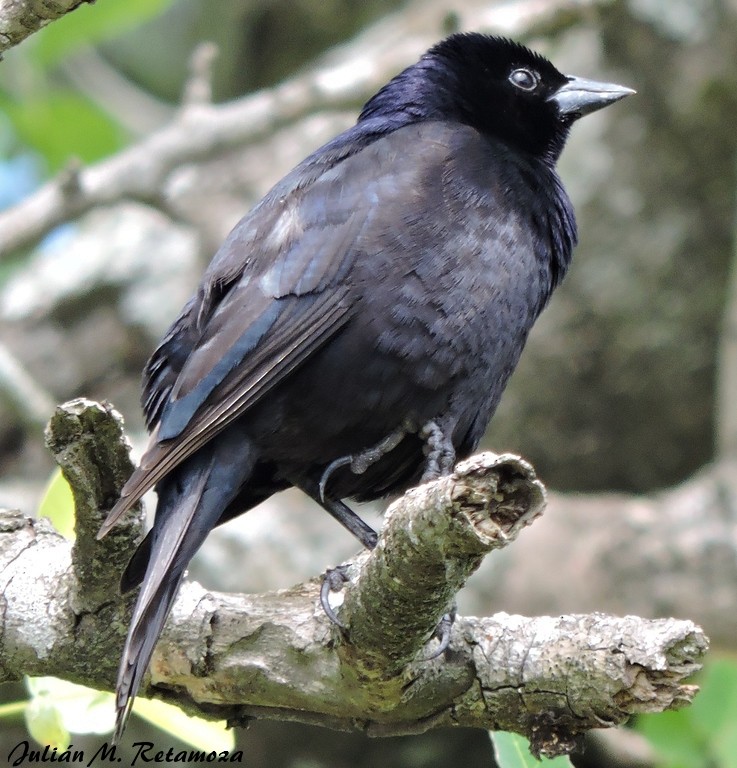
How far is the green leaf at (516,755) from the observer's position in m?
2.69

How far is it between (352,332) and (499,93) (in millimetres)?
1306

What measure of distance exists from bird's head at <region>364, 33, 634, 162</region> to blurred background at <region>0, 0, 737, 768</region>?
1.43 meters

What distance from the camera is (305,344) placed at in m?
3.11

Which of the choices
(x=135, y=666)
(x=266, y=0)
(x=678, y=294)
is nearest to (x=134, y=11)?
(x=266, y=0)

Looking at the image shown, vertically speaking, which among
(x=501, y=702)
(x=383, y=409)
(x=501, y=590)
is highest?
(x=383, y=409)

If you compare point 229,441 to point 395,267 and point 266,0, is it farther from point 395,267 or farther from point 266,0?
point 266,0

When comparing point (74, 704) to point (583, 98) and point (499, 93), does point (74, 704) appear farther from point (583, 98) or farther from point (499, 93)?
point (583, 98)

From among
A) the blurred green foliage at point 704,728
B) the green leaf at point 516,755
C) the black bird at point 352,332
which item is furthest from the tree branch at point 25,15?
the blurred green foliage at point 704,728

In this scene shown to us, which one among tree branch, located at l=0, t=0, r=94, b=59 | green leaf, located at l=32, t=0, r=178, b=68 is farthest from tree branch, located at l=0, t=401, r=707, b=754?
green leaf, located at l=32, t=0, r=178, b=68

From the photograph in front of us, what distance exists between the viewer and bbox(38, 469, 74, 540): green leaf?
10.1 ft

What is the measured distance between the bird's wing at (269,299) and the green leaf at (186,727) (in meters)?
0.59

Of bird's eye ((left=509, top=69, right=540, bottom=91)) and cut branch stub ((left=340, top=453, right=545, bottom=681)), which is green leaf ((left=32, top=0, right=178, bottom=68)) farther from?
cut branch stub ((left=340, top=453, right=545, bottom=681))

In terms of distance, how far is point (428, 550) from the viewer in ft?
7.38

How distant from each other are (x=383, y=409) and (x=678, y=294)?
13.0 ft
